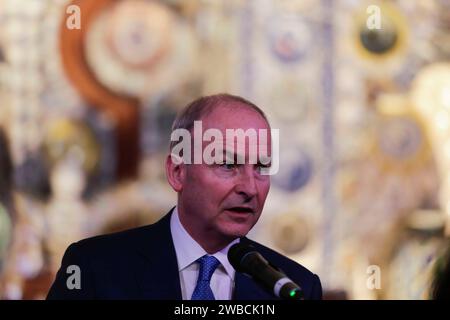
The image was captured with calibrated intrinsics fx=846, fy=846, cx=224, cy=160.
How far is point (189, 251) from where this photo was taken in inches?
72.9

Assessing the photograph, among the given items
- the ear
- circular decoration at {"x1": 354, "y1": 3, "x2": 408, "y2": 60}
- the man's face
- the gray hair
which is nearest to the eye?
the man's face

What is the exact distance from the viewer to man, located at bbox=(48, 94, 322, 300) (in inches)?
68.8

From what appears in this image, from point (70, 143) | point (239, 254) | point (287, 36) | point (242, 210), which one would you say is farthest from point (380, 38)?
point (239, 254)

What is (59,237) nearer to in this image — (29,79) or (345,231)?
(29,79)

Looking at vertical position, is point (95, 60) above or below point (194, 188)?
above

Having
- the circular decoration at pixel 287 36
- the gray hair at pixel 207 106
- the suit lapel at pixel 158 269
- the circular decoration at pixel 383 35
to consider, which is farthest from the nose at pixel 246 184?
the circular decoration at pixel 383 35

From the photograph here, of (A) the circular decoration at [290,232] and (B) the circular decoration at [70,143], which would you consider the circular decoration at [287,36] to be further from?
(B) the circular decoration at [70,143]

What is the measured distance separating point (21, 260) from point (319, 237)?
3.26ft

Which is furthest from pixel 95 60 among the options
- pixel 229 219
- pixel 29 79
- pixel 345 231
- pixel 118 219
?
pixel 229 219

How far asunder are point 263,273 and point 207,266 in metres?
0.39

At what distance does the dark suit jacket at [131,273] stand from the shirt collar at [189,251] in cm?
1

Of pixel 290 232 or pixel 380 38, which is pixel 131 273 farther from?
pixel 380 38

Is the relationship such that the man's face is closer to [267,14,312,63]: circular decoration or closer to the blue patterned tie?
the blue patterned tie

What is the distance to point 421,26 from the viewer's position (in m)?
3.01
